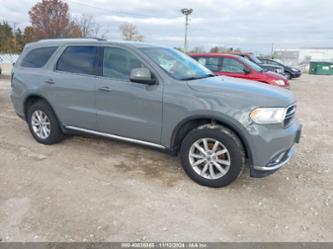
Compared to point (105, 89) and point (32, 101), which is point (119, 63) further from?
point (32, 101)

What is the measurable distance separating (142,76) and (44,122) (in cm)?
221

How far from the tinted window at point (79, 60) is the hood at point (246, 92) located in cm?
157

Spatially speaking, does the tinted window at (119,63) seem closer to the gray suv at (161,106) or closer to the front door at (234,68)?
the gray suv at (161,106)

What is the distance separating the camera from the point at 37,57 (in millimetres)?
4836

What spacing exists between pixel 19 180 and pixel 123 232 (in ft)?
5.85

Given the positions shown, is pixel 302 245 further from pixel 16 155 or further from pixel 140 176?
pixel 16 155

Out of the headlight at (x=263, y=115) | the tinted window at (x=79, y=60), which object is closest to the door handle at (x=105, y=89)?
the tinted window at (x=79, y=60)

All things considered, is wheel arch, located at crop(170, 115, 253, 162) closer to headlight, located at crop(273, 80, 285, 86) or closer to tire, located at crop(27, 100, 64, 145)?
tire, located at crop(27, 100, 64, 145)

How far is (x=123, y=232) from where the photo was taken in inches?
106

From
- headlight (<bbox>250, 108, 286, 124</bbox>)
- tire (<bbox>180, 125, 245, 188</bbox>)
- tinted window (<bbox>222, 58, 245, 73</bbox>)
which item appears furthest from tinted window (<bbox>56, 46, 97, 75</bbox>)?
tinted window (<bbox>222, 58, 245, 73</bbox>)

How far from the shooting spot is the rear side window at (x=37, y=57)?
15.5 ft

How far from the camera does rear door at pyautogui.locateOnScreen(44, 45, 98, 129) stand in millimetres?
4211

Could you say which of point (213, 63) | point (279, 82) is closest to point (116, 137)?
point (213, 63)

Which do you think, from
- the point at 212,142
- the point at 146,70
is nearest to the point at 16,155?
the point at 146,70
